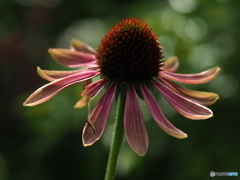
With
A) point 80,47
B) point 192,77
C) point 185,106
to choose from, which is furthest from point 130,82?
point 80,47

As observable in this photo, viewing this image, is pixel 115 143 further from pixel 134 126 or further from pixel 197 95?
pixel 197 95

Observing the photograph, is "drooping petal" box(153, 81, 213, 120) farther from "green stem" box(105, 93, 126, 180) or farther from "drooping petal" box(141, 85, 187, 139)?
"green stem" box(105, 93, 126, 180)

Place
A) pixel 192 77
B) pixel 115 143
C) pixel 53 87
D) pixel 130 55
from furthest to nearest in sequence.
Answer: pixel 192 77 < pixel 130 55 < pixel 53 87 < pixel 115 143

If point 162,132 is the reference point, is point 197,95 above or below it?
above

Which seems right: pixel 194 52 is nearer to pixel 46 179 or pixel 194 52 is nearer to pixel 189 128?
pixel 189 128

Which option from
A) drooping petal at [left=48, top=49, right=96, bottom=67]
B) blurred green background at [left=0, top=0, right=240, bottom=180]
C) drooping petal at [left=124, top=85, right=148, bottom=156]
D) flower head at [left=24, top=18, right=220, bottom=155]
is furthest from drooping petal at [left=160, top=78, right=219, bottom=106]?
blurred green background at [left=0, top=0, right=240, bottom=180]

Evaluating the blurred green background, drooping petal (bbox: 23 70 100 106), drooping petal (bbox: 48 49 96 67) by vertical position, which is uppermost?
drooping petal (bbox: 48 49 96 67)
